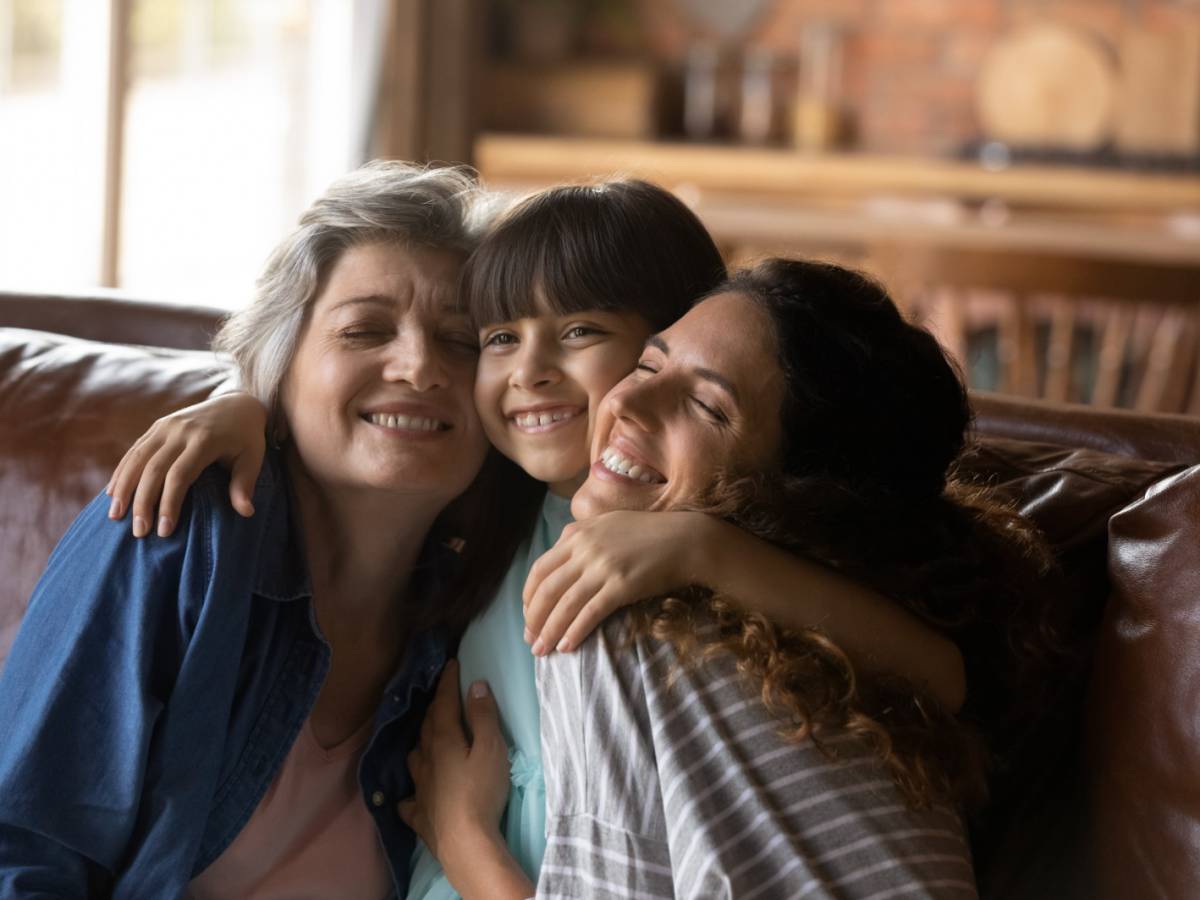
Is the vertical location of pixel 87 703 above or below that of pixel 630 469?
below

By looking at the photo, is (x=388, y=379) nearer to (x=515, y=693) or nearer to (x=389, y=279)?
(x=389, y=279)

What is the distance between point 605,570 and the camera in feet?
4.32

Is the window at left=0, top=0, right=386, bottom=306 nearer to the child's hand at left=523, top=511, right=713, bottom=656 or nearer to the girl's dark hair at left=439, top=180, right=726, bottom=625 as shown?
the girl's dark hair at left=439, top=180, right=726, bottom=625

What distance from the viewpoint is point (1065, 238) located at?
464 centimetres

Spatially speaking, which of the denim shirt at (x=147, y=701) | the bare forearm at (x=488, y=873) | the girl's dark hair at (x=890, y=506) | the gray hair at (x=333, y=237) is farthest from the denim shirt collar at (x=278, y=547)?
the girl's dark hair at (x=890, y=506)

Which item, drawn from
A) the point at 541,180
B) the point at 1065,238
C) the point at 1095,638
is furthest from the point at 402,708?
the point at 541,180

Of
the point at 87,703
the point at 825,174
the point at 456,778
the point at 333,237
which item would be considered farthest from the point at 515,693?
the point at 825,174

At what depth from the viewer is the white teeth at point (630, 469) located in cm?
147

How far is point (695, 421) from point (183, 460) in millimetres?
524

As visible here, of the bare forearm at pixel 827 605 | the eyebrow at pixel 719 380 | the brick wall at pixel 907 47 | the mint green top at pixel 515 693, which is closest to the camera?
the bare forearm at pixel 827 605

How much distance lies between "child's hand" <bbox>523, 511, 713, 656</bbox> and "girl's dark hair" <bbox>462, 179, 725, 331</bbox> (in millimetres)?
337

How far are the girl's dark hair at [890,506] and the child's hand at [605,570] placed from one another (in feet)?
0.12

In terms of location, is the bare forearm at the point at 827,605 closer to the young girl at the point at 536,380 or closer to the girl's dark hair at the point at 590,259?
the young girl at the point at 536,380

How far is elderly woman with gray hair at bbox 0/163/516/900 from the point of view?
1.44m
